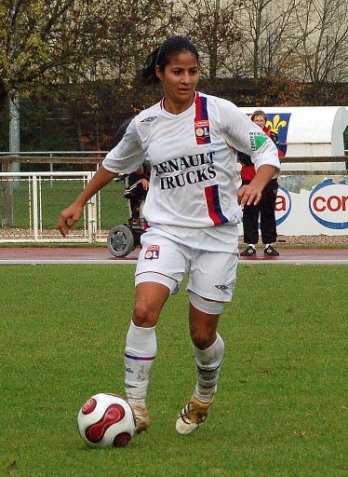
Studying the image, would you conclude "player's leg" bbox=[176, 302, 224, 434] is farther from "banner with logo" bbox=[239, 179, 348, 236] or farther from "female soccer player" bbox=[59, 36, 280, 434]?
"banner with logo" bbox=[239, 179, 348, 236]

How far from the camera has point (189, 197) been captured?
6.80 m

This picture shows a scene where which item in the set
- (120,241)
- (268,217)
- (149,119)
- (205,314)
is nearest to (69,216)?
(149,119)

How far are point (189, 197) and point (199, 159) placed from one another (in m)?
0.21

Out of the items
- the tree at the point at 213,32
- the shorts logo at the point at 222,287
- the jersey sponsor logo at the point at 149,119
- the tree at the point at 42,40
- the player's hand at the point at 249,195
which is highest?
the tree at the point at 213,32

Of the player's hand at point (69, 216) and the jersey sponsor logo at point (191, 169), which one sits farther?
the player's hand at point (69, 216)

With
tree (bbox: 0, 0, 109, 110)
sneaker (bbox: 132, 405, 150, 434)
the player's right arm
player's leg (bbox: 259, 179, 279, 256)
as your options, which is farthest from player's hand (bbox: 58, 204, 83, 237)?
tree (bbox: 0, 0, 109, 110)

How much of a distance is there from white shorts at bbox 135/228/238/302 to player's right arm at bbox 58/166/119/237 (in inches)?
16.5

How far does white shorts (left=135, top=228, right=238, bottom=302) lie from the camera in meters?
6.73

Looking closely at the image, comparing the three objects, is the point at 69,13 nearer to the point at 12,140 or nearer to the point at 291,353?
the point at 12,140

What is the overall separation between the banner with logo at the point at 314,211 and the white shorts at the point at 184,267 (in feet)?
53.2

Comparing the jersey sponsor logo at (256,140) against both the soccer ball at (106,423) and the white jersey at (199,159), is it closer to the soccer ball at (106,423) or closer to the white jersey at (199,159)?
the white jersey at (199,159)

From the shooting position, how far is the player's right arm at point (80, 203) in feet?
23.2


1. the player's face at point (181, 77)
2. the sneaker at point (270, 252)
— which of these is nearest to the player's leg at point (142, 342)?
the player's face at point (181, 77)

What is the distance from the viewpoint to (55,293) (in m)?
14.4
